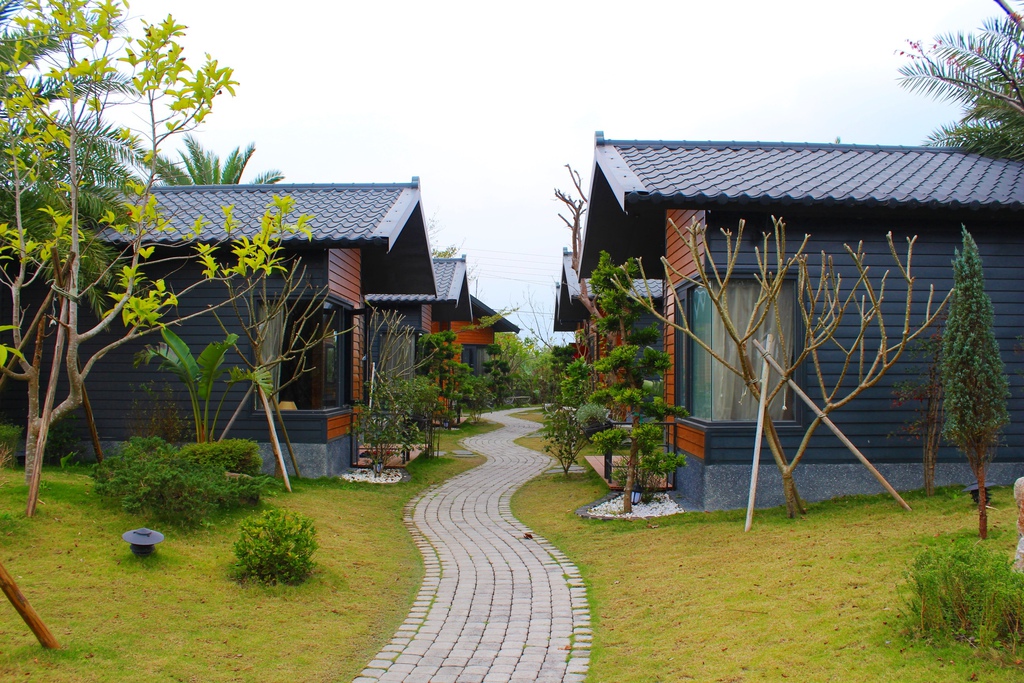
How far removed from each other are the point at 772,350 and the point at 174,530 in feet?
20.4

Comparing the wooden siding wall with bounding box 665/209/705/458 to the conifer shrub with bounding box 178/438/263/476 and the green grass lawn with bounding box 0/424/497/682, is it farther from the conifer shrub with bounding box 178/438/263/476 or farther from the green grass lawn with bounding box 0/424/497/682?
the conifer shrub with bounding box 178/438/263/476

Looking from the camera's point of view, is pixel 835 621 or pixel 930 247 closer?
pixel 835 621

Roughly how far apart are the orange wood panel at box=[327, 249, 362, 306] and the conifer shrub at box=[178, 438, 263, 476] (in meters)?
2.88

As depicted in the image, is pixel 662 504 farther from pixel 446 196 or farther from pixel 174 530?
pixel 446 196

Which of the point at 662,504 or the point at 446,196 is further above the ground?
the point at 446,196

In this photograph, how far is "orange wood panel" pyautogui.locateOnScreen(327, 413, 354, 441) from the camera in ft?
35.5

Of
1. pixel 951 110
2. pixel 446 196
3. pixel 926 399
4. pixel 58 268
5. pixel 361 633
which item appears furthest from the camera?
pixel 446 196

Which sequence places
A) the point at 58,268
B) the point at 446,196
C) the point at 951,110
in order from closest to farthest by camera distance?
the point at 58,268 → the point at 951,110 → the point at 446,196

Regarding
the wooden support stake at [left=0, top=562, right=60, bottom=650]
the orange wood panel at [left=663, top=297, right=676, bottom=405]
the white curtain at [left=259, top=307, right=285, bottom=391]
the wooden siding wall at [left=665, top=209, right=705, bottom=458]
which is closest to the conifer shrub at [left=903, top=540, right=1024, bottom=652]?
the wooden siding wall at [left=665, top=209, right=705, bottom=458]

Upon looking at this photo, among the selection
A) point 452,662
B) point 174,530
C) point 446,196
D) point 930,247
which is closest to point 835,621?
point 452,662

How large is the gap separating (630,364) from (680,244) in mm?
1911

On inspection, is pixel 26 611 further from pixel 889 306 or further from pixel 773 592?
pixel 889 306

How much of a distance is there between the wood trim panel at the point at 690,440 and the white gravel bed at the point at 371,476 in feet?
13.6

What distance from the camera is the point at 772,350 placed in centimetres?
852
